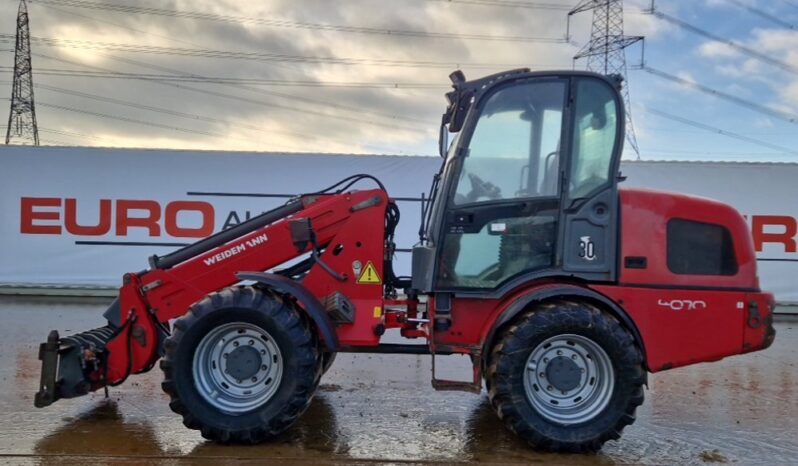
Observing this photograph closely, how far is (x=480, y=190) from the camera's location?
4391mm

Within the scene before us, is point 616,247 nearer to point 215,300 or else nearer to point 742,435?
point 742,435

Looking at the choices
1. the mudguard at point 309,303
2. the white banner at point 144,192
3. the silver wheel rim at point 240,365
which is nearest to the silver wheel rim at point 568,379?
Answer: the mudguard at point 309,303

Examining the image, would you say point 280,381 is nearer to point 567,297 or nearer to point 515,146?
point 567,297

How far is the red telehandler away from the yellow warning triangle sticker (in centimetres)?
9

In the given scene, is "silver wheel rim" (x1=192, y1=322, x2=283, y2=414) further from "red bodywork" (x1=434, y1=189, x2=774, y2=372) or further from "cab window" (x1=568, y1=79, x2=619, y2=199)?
"cab window" (x1=568, y1=79, x2=619, y2=199)

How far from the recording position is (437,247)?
4.40 meters

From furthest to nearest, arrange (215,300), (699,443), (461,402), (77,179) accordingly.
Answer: (77,179), (461,402), (699,443), (215,300)

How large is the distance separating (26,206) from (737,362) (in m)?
12.3

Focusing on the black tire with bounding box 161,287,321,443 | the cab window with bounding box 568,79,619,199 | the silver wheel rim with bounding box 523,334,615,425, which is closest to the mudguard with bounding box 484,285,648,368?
the silver wheel rim with bounding box 523,334,615,425

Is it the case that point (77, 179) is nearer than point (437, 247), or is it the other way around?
point (437, 247)

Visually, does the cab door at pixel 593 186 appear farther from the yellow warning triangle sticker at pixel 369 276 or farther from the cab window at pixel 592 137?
the yellow warning triangle sticker at pixel 369 276

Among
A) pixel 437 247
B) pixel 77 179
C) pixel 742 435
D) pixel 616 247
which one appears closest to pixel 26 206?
pixel 77 179

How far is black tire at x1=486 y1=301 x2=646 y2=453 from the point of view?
4051 mm

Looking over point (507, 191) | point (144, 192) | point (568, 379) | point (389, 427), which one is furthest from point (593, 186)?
point (144, 192)
